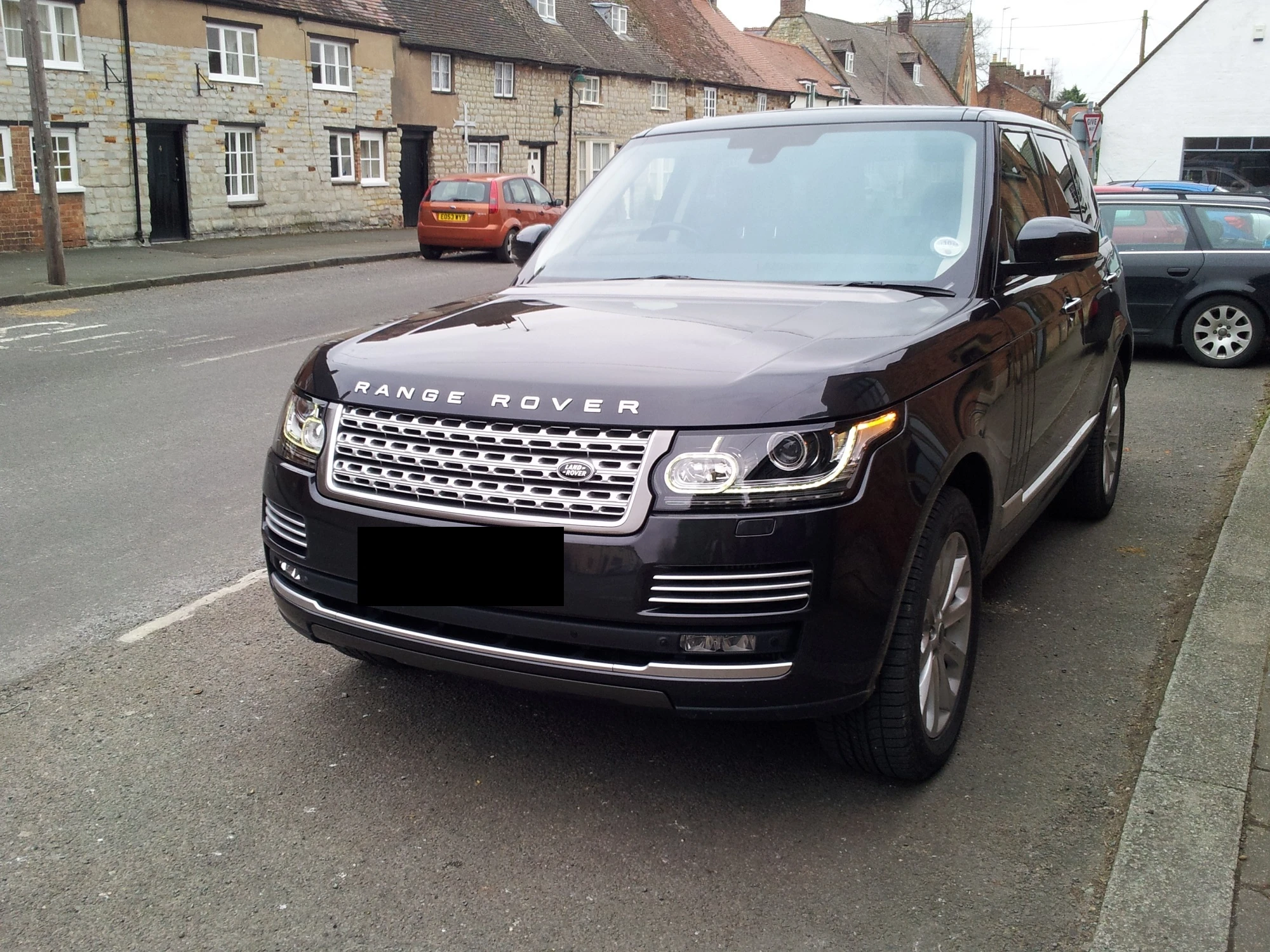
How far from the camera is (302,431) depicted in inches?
133

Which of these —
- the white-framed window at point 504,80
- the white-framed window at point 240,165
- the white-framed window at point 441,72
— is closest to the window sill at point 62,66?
the white-framed window at point 240,165

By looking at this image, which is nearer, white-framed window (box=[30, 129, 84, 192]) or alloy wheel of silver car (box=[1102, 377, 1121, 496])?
alloy wheel of silver car (box=[1102, 377, 1121, 496])

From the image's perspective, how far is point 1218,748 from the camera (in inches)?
140

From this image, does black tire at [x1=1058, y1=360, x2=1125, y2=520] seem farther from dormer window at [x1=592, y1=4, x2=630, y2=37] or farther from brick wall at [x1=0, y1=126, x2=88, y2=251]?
dormer window at [x1=592, y1=4, x2=630, y2=37]

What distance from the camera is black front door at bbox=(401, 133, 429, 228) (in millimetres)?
33156

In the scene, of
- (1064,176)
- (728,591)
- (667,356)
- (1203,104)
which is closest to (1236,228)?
(1064,176)

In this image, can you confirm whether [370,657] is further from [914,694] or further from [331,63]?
[331,63]

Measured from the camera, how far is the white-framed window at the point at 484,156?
117 ft

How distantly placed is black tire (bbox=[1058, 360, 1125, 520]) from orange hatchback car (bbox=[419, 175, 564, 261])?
62.6 feet

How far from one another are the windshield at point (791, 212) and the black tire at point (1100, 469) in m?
2.00

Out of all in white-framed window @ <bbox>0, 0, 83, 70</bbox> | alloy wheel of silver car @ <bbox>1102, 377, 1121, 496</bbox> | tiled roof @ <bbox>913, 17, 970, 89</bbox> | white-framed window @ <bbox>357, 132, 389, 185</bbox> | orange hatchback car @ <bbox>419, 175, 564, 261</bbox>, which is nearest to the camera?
alloy wheel of silver car @ <bbox>1102, 377, 1121, 496</bbox>

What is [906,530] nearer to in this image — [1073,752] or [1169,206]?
[1073,752]

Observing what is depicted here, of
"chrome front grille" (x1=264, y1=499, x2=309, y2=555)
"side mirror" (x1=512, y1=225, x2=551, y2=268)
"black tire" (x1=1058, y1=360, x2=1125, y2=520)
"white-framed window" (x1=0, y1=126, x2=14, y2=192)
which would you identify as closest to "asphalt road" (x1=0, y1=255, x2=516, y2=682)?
"chrome front grille" (x1=264, y1=499, x2=309, y2=555)

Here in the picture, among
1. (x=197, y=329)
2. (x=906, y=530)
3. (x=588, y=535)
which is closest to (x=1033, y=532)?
(x=906, y=530)
